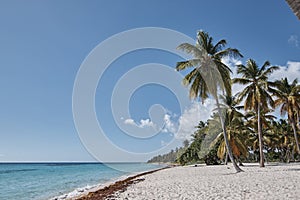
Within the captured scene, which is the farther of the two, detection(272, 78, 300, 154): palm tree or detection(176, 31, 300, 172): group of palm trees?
detection(272, 78, 300, 154): palm tree

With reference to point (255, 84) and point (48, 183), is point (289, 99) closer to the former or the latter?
point (255, 84)

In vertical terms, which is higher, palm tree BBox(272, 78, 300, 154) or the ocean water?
palm tree BBox(272, 78, 300, 154)

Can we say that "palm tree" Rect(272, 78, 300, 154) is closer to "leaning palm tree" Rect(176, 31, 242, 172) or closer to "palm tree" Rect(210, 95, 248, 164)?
"palm tree" Rect(210, 95, 248, 164)

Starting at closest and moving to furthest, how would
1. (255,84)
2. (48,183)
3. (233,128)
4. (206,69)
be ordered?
(206,69) < (255,84) < (233,128) < (48,183)

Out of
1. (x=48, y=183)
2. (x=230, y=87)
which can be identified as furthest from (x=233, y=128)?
(x=48, y=183)

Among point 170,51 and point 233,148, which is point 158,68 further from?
point 233,148

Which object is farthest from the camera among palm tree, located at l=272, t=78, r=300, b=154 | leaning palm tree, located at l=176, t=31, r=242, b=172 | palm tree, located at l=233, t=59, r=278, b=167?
palm tree, located at l=272, t=78, r=300, b=154

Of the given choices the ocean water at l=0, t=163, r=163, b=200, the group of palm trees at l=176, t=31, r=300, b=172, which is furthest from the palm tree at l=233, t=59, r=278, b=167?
the ocean water at l=0, t=163, r=163, b=200

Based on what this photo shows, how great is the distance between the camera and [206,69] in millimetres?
16219

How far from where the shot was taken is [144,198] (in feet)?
28.2

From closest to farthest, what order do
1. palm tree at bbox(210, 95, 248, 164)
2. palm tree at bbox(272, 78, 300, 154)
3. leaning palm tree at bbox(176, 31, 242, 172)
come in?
leaning palm tree at bbox(176, 31, 242, 172)
palm tree at bbox(272, 78, 300, 154)
palm tree at bbox(210, 95, 248, 164)

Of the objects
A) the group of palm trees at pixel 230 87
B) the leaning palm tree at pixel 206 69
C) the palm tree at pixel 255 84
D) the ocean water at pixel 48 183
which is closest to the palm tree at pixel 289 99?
the group of palm trees at pixel 230 87

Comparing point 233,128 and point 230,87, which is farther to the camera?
point 233,128

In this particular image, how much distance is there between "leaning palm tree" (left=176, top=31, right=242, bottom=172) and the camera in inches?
623
